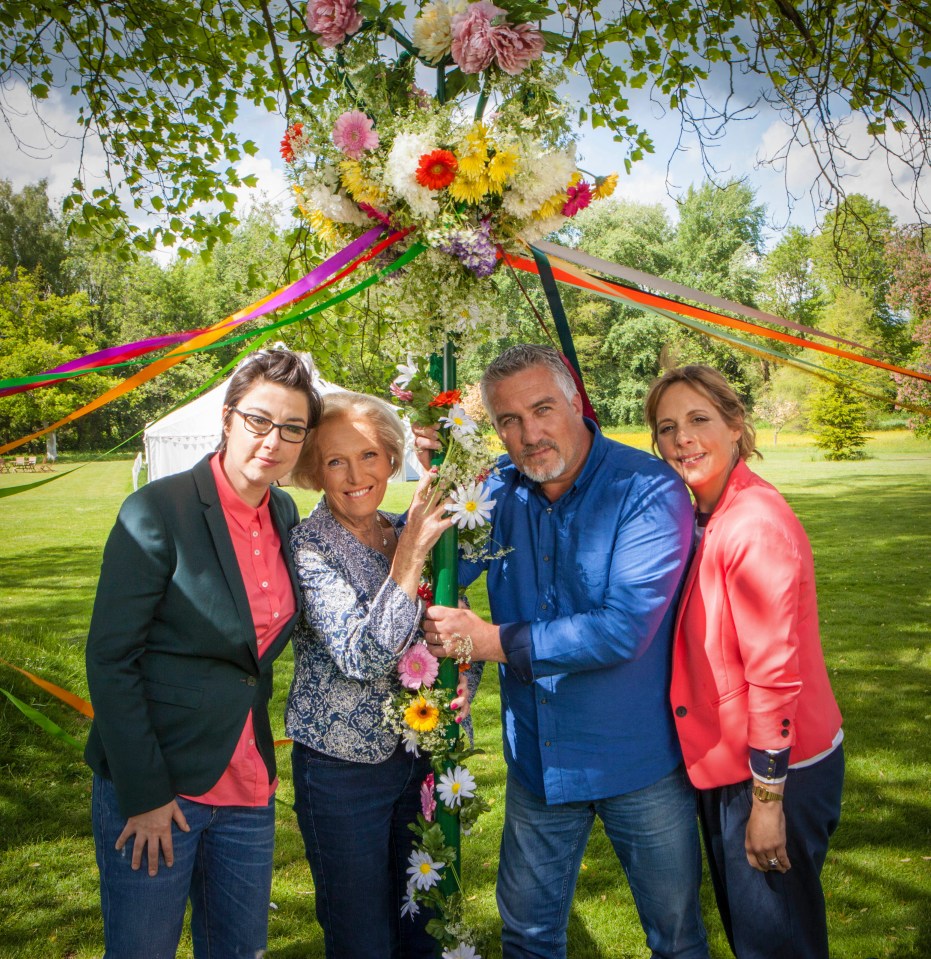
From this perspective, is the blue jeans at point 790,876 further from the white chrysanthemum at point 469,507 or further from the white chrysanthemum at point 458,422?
the white chrysanthemum at point 458,422

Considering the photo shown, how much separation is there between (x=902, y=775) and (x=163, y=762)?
4.59 meters

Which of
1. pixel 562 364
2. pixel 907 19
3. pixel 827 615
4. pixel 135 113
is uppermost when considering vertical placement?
pixel 135 113

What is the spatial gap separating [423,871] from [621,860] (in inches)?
24.6

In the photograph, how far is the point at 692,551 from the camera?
2.52 metres

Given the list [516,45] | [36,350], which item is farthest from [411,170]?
[36,350]

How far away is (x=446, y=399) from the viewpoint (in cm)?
232

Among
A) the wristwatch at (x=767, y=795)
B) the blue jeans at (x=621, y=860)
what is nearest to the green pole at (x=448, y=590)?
the blue jeans at (x=621, y=860)

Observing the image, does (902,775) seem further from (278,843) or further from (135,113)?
(135,113)

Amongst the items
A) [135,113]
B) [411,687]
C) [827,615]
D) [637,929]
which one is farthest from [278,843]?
[827,615]

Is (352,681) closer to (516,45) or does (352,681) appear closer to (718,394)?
(718,394)

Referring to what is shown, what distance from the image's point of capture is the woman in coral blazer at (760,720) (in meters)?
2.23

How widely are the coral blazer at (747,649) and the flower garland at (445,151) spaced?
3.28 feet

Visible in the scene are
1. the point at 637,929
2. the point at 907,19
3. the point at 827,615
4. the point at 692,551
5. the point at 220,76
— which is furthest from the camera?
the point at 827,615

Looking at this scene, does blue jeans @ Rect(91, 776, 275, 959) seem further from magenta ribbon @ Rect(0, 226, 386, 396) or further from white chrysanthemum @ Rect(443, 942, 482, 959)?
magenta ribbon @ Rect(0, 226, 386, 396)
